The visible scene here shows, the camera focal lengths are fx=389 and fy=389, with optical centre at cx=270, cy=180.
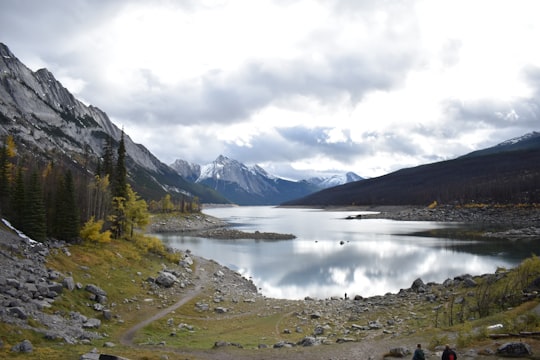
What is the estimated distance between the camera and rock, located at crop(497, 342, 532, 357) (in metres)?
17.8

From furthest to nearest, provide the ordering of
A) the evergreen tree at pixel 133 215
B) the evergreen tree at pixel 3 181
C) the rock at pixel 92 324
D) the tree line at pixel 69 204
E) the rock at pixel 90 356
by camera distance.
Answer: the evergreen tree at pixel 133 215 → the evergreen tree at pixel 3 181 → the tree line at pixel 69 204 → the rock at pixel 92 324 → the rock at pixel 90 356

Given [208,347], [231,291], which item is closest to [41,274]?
[208,347]

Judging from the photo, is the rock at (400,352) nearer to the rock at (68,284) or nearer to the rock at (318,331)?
the rock at (318,331)

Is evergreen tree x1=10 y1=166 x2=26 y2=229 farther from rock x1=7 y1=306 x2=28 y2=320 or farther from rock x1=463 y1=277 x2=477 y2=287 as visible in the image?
rock x1=463 y1=277 x2=477 y2=287

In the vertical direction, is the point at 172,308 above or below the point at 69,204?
below

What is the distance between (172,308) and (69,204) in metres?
24.3

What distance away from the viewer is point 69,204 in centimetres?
5212

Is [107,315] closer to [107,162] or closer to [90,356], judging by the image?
[90,356]

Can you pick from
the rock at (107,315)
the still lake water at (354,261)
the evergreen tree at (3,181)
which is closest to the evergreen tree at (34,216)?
the evergreen tree at (3,181)

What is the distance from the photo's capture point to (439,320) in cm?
3103

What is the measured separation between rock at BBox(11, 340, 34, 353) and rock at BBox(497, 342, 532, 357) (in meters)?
22.7

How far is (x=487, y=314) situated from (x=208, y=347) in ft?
69.3

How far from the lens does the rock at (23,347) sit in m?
19.0

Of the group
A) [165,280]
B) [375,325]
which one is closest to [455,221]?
[165,280]
